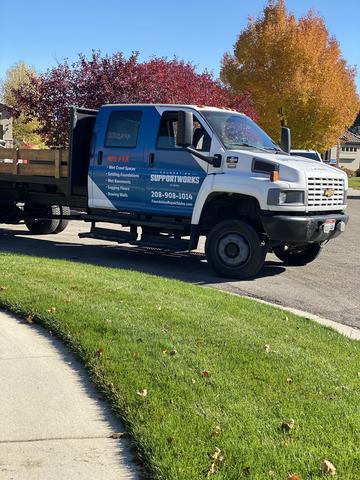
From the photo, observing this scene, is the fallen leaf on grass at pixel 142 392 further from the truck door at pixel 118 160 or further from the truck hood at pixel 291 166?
the truck door at pixel 118 160

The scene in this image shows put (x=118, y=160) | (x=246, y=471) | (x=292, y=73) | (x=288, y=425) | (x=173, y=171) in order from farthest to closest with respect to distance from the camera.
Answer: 1. (x=292, y=73)
2. (x=118, y=160)
3. (x=173, y=171)
4. (x=288, y=425)
5. (x=246, y=471)

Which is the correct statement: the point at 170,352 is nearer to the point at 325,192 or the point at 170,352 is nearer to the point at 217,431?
the point at 217,431

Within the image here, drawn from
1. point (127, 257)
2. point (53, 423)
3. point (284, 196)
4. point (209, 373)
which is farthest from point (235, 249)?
point (53, 423)

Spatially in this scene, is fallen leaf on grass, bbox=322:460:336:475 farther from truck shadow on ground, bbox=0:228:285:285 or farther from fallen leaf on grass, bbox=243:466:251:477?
truck shadow on ground, bbox=0:228:285:285

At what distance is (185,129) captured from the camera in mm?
8453

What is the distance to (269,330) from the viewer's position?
5.59 metres

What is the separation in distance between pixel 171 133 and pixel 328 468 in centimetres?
685

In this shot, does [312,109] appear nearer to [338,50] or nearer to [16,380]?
[338,50]

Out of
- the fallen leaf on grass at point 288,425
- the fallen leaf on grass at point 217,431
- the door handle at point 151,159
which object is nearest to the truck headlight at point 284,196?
the door handle at point 151,159

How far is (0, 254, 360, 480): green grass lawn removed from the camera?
3182 millimetres

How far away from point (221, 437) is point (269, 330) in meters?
2.36

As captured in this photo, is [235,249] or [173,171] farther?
[173,171]

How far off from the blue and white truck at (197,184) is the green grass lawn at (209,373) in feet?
5.88

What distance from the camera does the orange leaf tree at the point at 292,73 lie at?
27.2 metres
